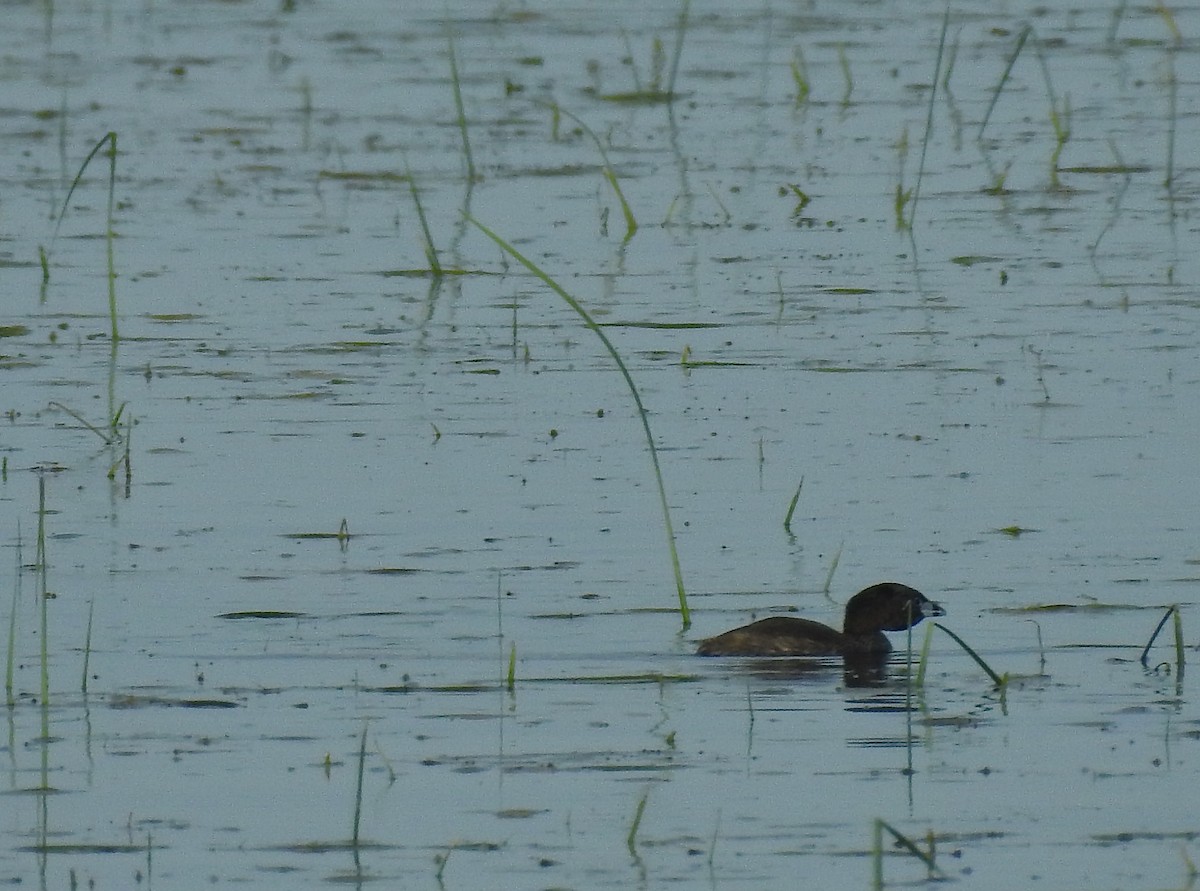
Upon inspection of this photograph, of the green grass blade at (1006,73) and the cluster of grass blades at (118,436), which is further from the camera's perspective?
the green grass blade at (1006,73)

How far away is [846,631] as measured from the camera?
8594 mm

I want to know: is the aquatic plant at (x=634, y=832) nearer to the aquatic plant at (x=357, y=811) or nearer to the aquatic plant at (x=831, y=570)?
the aquatic plant at (x=357, y=811)

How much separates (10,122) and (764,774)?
47.8 feet

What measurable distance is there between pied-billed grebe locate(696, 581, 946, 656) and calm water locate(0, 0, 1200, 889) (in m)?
0.09

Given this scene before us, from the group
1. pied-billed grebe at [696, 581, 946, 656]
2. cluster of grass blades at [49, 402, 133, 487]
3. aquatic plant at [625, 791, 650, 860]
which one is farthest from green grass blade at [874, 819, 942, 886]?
cluster of grass blades at [49, 402, 133, 487]

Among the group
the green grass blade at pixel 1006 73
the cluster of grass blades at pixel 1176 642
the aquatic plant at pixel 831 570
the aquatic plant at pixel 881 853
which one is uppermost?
the green grass blade at pixel 1006 73

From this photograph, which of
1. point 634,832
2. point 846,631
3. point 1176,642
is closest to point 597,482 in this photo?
point 846,631

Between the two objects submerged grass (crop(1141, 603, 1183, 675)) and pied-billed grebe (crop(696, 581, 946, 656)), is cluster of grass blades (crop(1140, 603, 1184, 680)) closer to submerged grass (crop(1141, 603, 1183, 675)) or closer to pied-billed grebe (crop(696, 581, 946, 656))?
submerged grass (crop(1141, 603, 1183, 675))

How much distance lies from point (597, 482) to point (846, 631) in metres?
2.24

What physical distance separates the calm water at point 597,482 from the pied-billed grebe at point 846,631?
0.09 metres

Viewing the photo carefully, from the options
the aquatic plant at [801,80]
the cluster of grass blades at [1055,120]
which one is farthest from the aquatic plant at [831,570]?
the aquatic plant at [801,80]

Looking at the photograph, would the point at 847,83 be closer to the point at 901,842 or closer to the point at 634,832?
the point at 634,832

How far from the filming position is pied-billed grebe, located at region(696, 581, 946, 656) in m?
8.31

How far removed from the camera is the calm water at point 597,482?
701 centimetres
